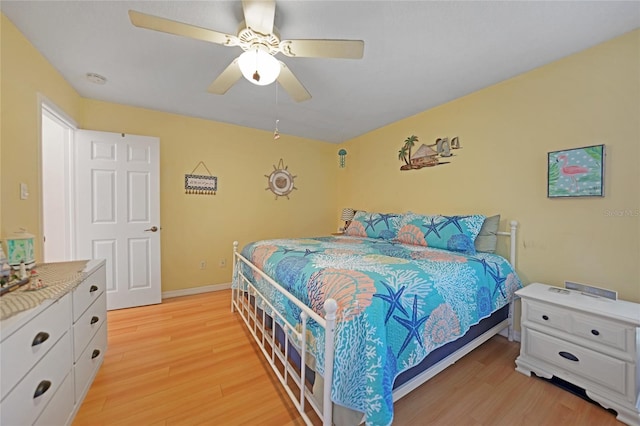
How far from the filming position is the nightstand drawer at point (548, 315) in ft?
5.33

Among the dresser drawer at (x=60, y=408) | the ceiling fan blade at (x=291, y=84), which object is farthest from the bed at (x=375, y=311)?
the ceiling fan blade at (x=291, y=84)

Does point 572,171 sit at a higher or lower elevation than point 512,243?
higher

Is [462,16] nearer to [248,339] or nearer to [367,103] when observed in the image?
[367,103]

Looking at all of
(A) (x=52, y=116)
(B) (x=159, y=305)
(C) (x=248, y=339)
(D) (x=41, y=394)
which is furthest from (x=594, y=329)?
(A) (x=52, y=116)

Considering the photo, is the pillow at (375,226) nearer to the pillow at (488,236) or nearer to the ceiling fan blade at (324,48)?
the pillow at (488,236)

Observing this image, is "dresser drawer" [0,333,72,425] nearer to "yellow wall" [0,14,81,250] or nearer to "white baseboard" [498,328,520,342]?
"yellow wall" [0,14,81,250]

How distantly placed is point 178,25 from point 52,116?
6.43ft

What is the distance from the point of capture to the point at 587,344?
154 centimetres

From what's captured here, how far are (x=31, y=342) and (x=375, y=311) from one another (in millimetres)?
1443

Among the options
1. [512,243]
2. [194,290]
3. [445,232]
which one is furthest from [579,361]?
[194,290]

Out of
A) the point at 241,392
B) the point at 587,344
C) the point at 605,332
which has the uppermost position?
the point at 605,332

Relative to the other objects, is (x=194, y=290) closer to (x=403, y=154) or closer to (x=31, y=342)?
(x=31, y=342)

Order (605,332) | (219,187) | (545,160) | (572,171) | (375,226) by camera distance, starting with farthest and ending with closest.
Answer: (219,187), (375,226), (545,160), (572,171), (605,332)

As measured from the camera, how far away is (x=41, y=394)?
1.06 m
